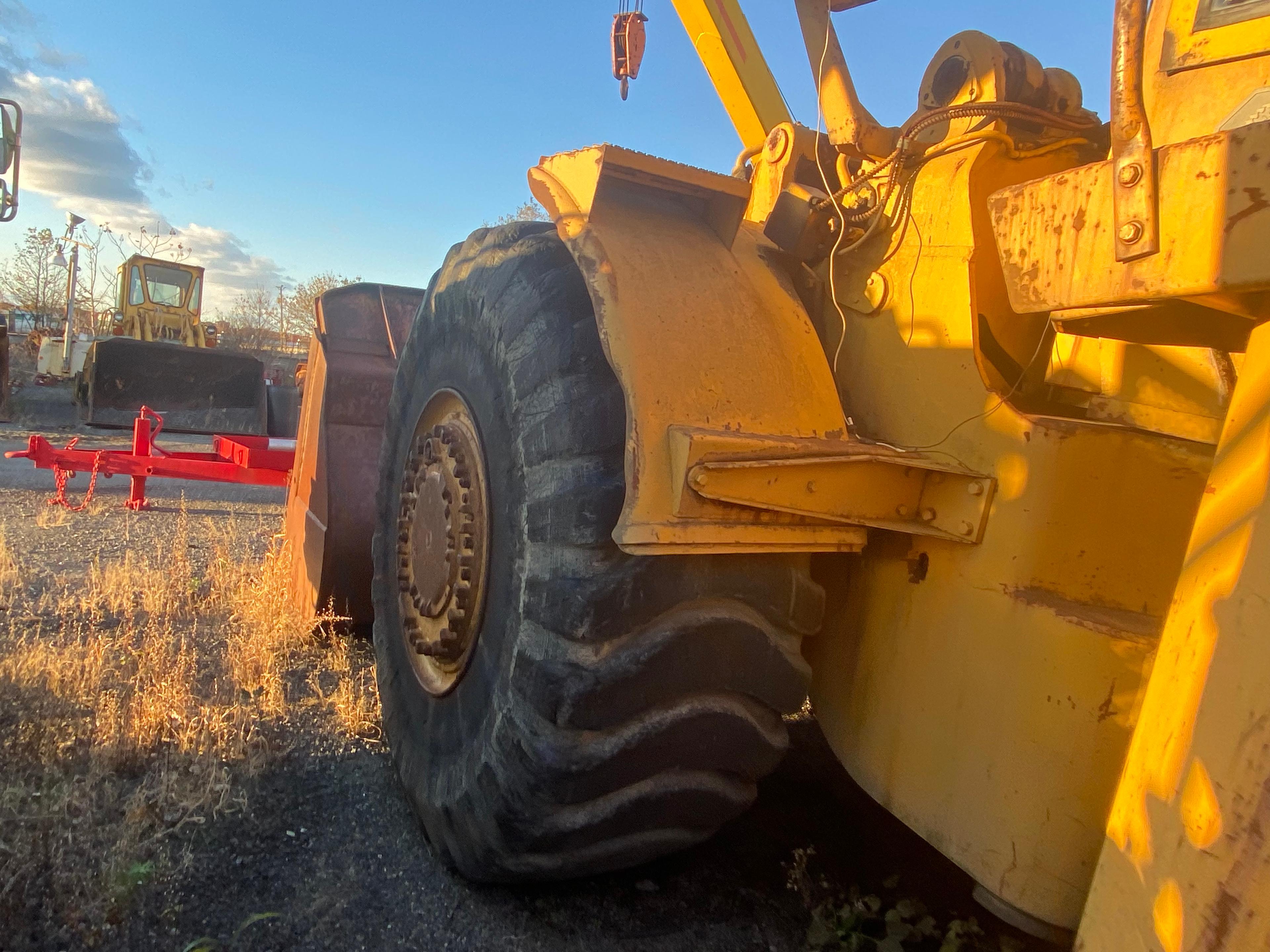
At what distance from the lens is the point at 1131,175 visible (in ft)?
3.60

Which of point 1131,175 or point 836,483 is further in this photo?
point 836,483

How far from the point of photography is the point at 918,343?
1.67m

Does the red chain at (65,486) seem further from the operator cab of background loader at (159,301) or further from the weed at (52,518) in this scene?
the operator cab of background loader at (159,301)

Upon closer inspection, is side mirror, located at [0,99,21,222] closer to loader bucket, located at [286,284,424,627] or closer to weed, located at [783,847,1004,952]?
loader bucket, located at [286,284,424,627]

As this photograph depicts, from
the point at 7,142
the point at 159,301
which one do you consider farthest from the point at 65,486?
the point at 159,301

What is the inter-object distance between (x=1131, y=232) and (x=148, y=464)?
22.4 feet

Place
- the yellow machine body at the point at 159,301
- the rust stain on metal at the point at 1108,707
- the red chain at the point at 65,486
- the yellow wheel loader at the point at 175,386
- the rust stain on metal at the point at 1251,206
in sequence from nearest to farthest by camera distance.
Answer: the rust stain on metal at the point at 1251,206 → the rust stain on metal at the point at 1108,707 → the red chain at the point at 65,486 → the yellow wheel loader at the point at 175,386 → the yellow machine body at the point at 159,301

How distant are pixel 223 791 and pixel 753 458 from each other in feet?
5.50

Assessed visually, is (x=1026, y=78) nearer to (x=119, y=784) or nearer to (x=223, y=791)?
(x=223, y=791)

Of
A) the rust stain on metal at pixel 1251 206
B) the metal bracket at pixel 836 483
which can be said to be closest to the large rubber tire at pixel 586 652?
the metal bracket at pixel 836 483

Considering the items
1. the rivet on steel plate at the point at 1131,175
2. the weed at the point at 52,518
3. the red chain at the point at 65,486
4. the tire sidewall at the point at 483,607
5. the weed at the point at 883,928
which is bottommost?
the weed at the point at 52,518

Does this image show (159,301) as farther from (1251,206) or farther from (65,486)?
(1251,206)

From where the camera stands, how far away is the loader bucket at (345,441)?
11.4 ft

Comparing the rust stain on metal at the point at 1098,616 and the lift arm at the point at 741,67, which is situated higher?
the lift arm at the point at 741,67
